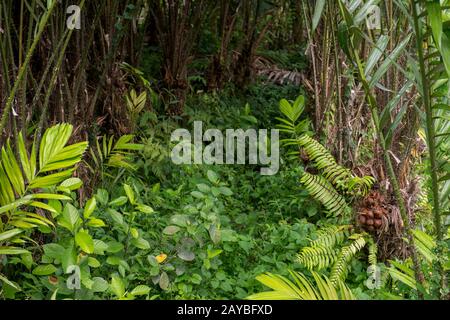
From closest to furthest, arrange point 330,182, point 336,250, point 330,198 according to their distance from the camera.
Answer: point 336,250, point 330,198, point 330,182

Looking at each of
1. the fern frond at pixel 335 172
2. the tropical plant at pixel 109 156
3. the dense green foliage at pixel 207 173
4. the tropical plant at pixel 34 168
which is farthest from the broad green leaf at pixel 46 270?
the fern frond at pixel 335 172

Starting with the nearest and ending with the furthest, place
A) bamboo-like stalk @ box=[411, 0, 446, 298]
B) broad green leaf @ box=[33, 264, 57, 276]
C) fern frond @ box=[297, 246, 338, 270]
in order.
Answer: bamboo-like stalk @ box=[411, 0, 446, 298] < broad green leaf @ box=[33, 264, 57, 276] < fern frond @ box=[297, 246, 338, 270]

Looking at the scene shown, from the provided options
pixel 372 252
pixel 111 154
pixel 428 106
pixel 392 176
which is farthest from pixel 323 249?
pixel 111 154

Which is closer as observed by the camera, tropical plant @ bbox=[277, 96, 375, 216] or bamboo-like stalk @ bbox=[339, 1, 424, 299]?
bamboo-like stalk @ bbox=[339, 1, 424, 299]

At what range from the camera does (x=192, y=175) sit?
9.82 ft

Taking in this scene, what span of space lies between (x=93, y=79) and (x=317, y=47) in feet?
3.79

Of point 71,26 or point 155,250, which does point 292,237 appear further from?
point 71,26

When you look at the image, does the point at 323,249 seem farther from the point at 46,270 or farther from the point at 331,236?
the point at 46,270

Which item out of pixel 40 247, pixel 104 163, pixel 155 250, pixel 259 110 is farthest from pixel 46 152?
pixel 259 110

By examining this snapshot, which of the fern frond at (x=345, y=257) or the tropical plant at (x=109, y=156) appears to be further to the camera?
the tropical plant at (x=109, y=156)

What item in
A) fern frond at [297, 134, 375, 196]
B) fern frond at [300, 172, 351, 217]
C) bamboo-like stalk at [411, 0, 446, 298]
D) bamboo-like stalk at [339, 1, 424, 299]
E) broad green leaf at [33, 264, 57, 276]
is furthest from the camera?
fern frond at [300, 172, 351, 217]

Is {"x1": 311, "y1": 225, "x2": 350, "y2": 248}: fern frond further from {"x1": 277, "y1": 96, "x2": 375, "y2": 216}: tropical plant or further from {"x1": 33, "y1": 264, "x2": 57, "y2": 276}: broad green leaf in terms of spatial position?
{"x1": 33, "y1": 264, "x2": 57, "y2": 276}: broad green leaf

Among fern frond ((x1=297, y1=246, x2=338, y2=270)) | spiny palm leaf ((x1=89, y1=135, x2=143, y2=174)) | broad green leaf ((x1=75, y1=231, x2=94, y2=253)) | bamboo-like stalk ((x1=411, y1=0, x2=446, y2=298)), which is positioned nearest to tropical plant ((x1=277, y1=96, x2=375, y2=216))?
fern frond ((x1=297, y1=246, x2=338, y2=270))

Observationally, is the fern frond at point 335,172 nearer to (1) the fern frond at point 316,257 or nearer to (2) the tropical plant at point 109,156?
(1) the fern frond at point 316,257
